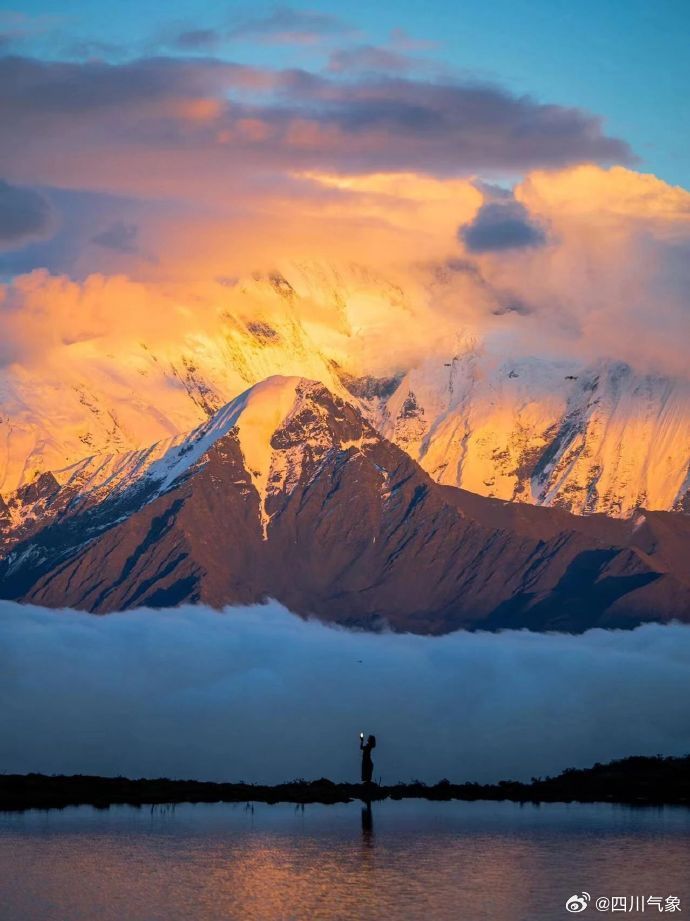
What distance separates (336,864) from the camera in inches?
5600

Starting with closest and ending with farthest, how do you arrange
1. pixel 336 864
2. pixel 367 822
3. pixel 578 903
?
pixel 578 903
pixel 336 864
pixel 367 822

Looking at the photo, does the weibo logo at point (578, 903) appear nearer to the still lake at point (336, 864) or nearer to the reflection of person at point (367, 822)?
the still lake at point (336, 864)

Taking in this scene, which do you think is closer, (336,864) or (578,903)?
(578,903)

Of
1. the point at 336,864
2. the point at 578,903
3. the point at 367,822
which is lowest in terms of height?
the point at 578,903

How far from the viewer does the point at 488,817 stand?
597 ft

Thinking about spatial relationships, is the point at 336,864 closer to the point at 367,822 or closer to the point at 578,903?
the point at 578,903

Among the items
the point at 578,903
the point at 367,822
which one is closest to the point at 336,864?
the point at 578,903

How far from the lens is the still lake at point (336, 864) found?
121500mm

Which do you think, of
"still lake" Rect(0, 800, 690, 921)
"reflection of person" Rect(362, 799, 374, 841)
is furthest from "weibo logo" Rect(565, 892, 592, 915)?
"reflection of person" Rect(362, 799, 374, 841)

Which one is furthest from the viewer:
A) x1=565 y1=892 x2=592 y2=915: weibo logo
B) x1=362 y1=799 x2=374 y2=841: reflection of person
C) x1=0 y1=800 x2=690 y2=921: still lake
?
x1=362 y1=799 x2=374 y2=841: reflection of person

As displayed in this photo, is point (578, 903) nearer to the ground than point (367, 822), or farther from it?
nearer to the ground

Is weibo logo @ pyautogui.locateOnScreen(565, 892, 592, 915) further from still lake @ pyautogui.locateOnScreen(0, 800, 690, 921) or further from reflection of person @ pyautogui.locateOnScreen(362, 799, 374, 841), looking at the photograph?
reflection of person @ pyautogui.locateOnScreen(362, 799, 374, 841)

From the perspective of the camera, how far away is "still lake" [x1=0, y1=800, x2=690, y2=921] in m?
122

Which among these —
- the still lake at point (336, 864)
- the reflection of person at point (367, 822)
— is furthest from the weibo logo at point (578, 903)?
the reflection of person at point (367, 822)
